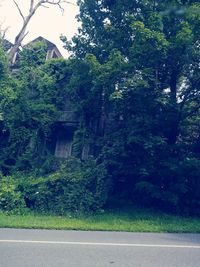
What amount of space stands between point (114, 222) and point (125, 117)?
16.6ft

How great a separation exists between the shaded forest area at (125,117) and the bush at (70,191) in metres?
0.04

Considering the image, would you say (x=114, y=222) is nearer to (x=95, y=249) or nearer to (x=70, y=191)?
(x=70, y=191)

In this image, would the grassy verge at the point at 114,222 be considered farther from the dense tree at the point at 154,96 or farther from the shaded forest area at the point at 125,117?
the dense tree at the point at 154,96

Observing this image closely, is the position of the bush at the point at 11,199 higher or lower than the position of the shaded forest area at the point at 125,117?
lower

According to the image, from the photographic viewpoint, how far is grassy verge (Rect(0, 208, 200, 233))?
9477mm

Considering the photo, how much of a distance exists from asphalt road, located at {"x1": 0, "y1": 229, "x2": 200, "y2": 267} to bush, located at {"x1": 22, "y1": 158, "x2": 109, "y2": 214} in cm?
329

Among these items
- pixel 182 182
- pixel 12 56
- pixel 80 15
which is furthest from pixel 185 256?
pixel 12 56

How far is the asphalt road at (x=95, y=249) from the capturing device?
564 cm

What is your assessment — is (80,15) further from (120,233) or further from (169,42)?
(120,233)

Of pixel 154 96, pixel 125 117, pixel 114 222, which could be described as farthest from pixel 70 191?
pixel 154 96

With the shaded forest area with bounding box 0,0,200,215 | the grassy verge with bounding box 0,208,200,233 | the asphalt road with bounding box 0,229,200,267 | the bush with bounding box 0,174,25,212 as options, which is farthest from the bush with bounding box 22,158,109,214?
the asphalt road with bounding box 0,229,200,267

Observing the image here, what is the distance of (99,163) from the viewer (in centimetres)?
1407

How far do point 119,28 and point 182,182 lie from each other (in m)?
8.04

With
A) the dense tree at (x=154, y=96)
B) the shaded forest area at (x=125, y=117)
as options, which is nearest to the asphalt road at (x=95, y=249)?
the shaded forest area at (x=125, y=117)
